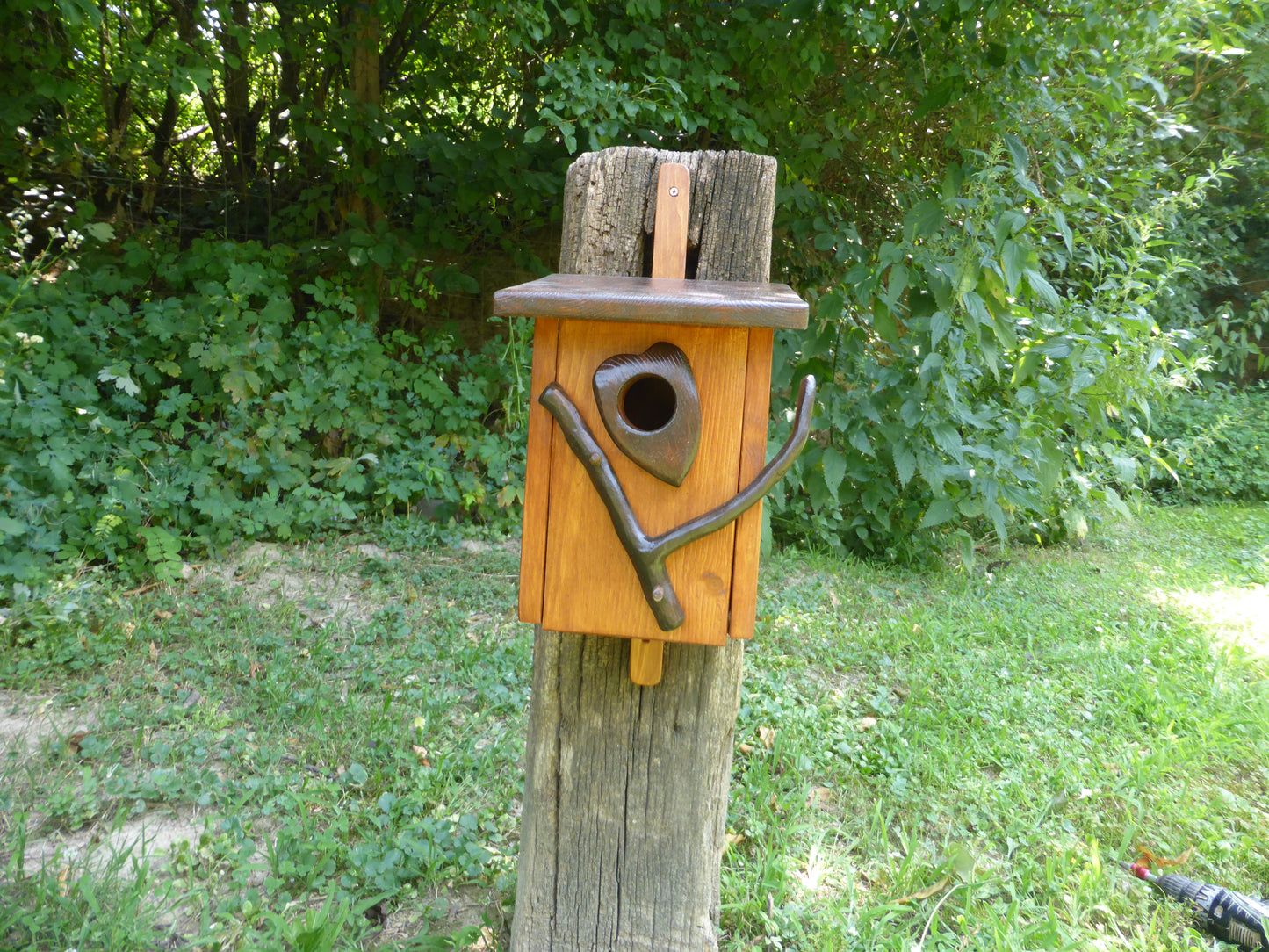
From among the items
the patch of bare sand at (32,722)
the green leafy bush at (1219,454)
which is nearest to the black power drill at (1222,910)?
the patch of bare sand at (32,722)

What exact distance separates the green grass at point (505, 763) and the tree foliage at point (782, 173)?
0.91 m

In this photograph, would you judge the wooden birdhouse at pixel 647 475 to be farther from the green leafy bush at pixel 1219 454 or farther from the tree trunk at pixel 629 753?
the green leafy bush at pixel 1219 454

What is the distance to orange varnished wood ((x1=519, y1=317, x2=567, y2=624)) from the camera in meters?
1.42

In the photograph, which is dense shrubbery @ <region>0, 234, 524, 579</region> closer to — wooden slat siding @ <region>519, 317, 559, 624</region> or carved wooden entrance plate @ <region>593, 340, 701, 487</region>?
wooden slat siding @ <region>519, 317, 559, 624</region>

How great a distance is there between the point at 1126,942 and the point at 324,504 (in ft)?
13.0

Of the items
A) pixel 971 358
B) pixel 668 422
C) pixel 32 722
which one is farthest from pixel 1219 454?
pixel 32 722

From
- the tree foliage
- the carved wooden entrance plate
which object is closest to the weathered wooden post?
the carved wooden entrance plate

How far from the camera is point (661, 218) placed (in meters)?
1.74

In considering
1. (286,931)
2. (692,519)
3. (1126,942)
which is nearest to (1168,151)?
(1126,942)

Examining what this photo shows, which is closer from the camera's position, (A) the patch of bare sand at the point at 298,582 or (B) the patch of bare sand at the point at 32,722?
(B) the patch of bare sand at the point at 32,722

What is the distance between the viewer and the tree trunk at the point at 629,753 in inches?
66.1

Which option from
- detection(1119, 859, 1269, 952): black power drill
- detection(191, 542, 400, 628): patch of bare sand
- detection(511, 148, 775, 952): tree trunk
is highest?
→ detection(511, 148, 775, 952): tree trunk

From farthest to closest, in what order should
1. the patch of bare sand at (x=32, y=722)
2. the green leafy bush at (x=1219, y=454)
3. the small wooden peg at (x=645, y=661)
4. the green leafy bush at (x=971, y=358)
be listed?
the green leafy bush at (x=1219, y=454) → the green leafy bush at (x=971, y=358) → the patch of bare sand at (x=32, y=722) → the small wooden peg at (x=645, y=661)

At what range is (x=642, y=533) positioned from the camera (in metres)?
1.37
